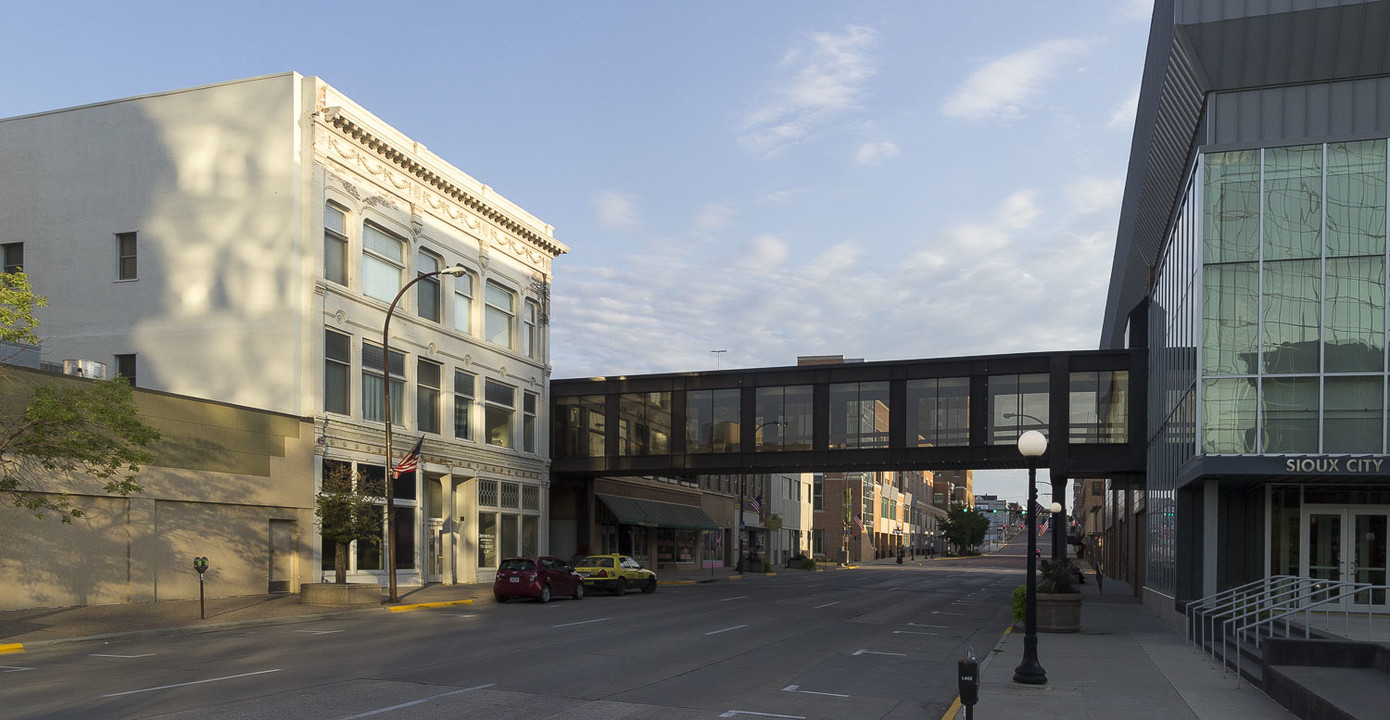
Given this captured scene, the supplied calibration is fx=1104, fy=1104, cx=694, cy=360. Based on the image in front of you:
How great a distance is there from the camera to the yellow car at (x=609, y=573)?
Answer: 40844mm

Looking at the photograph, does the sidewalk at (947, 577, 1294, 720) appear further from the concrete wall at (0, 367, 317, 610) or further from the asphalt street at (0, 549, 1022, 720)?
the concrete wall at (0, 367, 317, 610)

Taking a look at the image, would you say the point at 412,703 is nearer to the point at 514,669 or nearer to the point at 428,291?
the point at 514,669

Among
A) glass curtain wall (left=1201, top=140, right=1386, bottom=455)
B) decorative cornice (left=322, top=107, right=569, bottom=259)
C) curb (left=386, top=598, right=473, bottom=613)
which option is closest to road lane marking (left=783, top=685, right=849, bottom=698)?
glass curtain wall (left=1201, top=140, right=1386, bottom=455)

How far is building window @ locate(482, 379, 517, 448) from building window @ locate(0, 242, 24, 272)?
57.8 feet

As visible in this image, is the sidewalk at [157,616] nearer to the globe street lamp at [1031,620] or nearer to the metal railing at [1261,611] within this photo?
the globe street lamp at [1031,620]

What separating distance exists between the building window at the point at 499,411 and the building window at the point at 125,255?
1477 centimetres

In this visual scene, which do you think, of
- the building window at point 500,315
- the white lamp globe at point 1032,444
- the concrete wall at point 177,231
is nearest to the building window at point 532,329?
the building window at point 500,315

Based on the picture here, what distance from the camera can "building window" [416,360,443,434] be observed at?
42.4 m

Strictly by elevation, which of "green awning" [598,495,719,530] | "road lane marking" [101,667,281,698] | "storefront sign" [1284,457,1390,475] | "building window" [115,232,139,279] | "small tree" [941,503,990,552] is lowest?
"small tree" [941,503,990,552]

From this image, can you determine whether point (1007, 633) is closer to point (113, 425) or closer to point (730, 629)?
point (730, 629)

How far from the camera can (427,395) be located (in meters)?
43.1

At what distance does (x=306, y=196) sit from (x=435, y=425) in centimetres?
1119

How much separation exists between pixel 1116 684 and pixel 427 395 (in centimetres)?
3157

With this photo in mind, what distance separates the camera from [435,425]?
142ft
